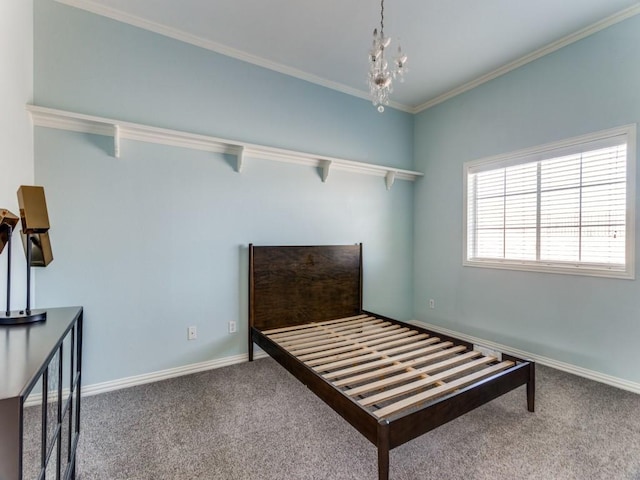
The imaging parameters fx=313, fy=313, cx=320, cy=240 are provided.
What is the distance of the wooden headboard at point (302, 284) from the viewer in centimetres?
303

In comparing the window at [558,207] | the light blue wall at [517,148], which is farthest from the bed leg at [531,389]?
the window at [558,207]

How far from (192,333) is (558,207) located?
3.52 metres

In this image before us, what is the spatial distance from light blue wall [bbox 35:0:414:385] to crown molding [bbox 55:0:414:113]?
2.2 inches

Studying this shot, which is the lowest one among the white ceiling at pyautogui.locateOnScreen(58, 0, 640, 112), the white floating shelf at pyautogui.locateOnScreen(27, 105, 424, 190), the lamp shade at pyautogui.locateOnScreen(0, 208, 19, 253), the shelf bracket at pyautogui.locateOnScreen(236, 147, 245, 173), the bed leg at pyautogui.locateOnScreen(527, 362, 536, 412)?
the bed leg at pyautogui.locateOnScreen(527, 362, 536, 412)

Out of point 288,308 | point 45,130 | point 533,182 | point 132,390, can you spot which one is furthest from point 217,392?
point 533,182

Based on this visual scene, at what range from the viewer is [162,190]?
104 inches

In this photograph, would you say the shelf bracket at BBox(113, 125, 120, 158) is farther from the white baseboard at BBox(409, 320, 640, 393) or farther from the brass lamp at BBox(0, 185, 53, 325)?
the white baseboard at BBox(409, 320, 640, 393)

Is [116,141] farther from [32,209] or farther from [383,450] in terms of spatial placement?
[383,450]

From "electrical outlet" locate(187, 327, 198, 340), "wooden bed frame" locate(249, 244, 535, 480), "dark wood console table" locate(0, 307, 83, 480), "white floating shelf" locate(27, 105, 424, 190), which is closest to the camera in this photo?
"dark wood console table" locate(0, 307, 83, 480)

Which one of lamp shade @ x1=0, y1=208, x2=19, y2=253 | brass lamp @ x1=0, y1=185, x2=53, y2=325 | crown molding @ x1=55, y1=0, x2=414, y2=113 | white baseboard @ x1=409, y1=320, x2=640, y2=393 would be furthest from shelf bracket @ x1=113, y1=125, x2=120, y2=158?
white baseboard @ x1=409, y1=320, x2=640, y2=393

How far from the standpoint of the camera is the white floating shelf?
2.23m

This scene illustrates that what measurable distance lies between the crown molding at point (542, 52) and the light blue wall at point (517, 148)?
5cm

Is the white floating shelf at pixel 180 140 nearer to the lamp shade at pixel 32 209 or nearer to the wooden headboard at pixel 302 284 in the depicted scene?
the wooden headboard at pixel 302 284

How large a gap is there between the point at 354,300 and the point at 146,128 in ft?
8.56
